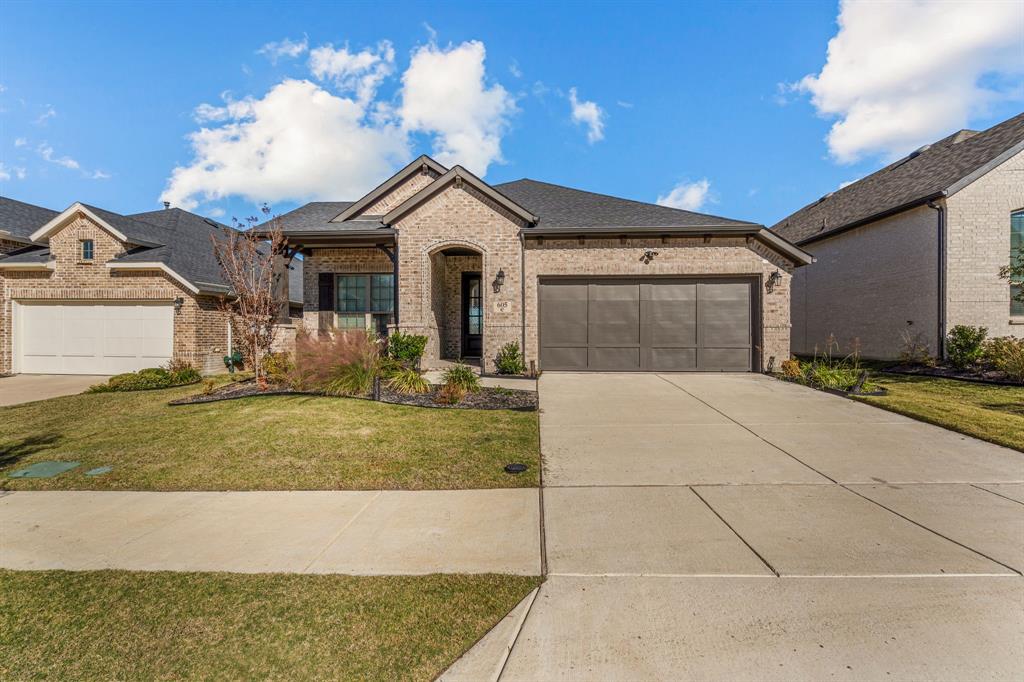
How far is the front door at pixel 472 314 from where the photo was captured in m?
15.1

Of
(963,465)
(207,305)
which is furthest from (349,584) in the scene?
(207,305)

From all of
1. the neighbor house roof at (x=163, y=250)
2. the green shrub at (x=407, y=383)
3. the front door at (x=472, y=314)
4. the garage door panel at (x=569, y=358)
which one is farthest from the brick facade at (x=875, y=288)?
the neighbor house roof at (x=163, y=250)

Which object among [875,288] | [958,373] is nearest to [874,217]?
[875,288]

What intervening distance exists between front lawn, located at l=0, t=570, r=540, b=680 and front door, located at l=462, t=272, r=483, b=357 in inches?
483

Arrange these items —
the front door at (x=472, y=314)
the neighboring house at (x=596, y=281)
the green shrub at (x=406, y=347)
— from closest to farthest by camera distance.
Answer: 1. the green shrub at (x=406, y=347)
2. the neighboring house at (x=596, y=281)
3. the front door at (x=472, y=314)

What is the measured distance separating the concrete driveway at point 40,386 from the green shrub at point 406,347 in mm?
7857

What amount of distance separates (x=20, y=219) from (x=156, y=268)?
8.01 metres

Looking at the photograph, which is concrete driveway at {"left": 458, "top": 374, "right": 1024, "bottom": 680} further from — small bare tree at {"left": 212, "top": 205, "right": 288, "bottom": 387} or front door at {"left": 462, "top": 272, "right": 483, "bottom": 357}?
front door at {"left": 462, "top": 272, "right": 483, "bottom": 357}

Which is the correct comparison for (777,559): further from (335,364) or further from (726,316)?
(726,316)

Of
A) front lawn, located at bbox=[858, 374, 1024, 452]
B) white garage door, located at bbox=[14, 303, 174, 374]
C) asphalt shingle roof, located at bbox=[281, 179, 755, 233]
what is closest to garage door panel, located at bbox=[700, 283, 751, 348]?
asphalt shingle roof, located at bbox=[281, 179, 755, 233]

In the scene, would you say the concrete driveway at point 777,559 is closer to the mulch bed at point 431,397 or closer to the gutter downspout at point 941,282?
the mulch bed at point 431,397

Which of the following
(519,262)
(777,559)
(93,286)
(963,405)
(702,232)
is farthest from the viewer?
(93,286)

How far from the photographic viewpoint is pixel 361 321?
1405 cm

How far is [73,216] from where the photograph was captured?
13.9 m
